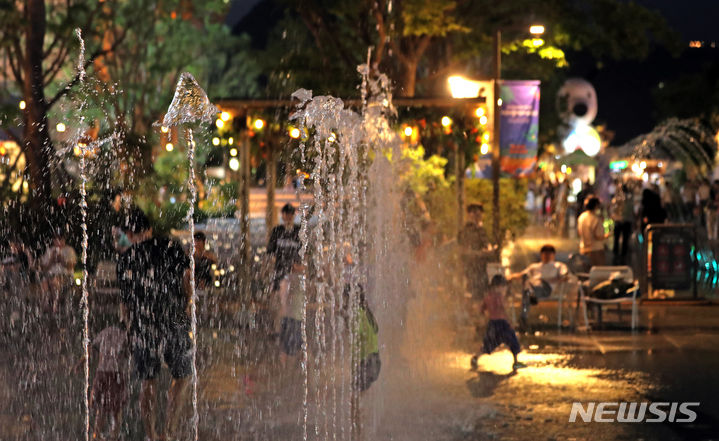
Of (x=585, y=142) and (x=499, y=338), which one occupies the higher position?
(x=585, y=142)

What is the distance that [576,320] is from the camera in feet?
46.4

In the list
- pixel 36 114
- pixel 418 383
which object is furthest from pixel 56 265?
pixel 36 114

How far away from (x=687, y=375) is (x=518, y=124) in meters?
9.45

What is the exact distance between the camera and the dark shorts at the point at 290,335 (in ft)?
30.3

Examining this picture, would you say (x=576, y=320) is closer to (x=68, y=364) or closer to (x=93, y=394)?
(x=68, y=364)

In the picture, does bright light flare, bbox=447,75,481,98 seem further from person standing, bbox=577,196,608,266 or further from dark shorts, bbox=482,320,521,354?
dark shorts, bbox=482,320,521,354

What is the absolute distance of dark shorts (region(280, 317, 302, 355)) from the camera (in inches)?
364

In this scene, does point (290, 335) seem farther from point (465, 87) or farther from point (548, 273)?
point (465, 87)

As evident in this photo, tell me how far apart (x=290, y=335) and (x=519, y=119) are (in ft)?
35.7

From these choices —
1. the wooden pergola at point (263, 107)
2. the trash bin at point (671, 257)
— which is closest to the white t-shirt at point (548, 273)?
the trash bin at point (671, 257)

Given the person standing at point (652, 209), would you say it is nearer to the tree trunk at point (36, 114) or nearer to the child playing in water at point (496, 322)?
the tree trunk at point (36, 114)

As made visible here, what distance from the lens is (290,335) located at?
937cm

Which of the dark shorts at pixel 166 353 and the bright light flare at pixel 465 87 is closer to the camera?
the dark shorts at pixel 166 353

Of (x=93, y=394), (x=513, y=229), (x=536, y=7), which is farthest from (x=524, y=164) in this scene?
(x=93, y=394)
